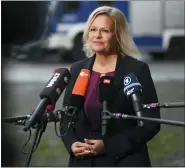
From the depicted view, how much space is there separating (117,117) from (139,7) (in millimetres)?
10668

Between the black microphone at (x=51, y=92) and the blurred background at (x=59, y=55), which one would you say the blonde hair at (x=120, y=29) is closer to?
the black microphone at (x=51, y=92)

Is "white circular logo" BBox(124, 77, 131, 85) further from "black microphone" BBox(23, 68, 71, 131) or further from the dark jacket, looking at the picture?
"black microphone" BBox(23, 68, 71, 131)

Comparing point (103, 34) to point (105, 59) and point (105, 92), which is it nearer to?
point (105, 59)

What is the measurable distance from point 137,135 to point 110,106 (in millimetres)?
166

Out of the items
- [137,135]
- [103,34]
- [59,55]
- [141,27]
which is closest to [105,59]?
[103,34]

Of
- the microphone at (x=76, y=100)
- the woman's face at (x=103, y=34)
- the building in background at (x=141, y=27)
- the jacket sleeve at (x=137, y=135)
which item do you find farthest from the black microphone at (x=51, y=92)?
the building in background at (x=141, y=27)

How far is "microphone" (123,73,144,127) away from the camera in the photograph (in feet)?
7.01

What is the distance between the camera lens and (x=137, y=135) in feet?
7.62

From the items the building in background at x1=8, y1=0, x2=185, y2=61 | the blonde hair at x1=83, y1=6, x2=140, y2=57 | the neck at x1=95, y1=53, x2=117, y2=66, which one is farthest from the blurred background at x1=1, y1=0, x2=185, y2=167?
the blonde hair at x1=83, y1=6, x2=140, y2=57

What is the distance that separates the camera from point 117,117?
2.16 m

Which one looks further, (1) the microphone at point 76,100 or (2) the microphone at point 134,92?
(1) the microphone at point 76,100

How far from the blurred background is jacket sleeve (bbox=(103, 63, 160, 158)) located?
27 centimetres

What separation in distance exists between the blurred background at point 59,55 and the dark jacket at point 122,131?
13 centimetres

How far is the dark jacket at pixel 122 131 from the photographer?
2.30 m
